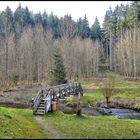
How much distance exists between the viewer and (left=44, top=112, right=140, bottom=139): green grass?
21242 millimetres

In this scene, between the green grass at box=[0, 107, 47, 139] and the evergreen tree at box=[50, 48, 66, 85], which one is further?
the evergreen tree at box=[50, 48, 66, 85]

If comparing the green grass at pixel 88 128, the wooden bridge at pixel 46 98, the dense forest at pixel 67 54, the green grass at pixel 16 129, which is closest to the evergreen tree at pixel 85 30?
the dense forest at pixel 67 54

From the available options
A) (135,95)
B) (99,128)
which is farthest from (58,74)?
(99,128)

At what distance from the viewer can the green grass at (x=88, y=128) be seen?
21.2 m

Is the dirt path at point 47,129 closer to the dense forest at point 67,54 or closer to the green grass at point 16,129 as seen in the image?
the green grass at point 16,129

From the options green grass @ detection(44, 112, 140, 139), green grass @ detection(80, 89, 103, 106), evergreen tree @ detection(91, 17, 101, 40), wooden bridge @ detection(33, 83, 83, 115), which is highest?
evergreen tree @ detection(91, 17, 101, 40)

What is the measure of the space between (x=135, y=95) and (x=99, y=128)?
3245 cm

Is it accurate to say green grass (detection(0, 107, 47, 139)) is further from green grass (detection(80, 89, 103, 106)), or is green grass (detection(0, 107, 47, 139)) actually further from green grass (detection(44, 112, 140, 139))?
green grass (detection(80, 89, 103, 106))

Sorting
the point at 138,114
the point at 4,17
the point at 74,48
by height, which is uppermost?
the point at 4,17

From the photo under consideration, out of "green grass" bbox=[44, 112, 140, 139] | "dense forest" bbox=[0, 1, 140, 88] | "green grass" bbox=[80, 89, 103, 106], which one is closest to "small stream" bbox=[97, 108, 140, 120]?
"green grass" bbox=[80, 89, 103, 106]

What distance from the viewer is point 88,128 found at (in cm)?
2358

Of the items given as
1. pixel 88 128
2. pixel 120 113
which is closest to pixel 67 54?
pixel 120 113

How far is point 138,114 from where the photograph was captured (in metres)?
41.4

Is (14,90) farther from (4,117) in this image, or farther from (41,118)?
(4,117)
